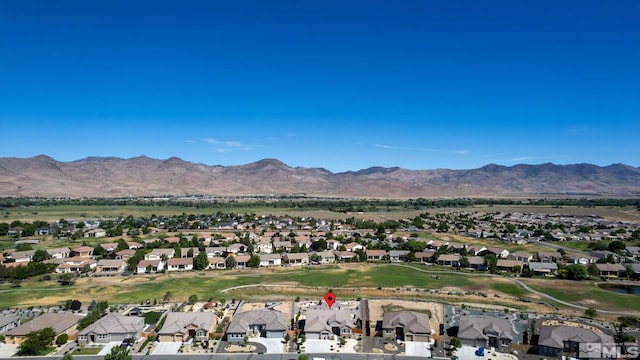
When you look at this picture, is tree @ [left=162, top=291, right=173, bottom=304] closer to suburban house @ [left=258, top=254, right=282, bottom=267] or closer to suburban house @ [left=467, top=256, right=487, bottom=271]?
suburban house @ [left=258, top=254, right=282, bottom=267]

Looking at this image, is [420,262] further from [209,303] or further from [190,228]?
[190,228]

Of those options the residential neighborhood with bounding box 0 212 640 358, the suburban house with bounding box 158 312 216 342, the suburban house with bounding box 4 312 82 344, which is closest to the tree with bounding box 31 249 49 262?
the residential neighborhood with bounding box 0 212 640 358

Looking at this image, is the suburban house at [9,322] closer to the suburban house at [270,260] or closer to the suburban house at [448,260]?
the suburban house at [270,260]

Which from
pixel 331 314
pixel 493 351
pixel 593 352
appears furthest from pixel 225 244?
pixel 593 352

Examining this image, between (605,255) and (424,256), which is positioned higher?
(605,255)

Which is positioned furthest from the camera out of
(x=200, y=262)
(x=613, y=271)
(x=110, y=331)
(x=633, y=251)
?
(x=633, y=251)

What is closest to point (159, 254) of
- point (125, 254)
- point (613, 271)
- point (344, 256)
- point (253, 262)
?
point (125, 254)

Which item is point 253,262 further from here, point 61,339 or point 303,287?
point 61,339
